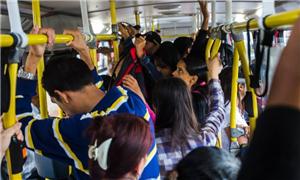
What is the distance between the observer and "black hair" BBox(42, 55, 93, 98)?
1.70 meters

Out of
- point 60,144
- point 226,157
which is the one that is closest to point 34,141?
point 60,144

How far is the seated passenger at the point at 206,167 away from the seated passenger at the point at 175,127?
586mm

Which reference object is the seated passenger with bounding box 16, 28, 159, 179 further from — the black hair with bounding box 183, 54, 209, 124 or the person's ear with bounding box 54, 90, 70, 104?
the black hair with bounding box 183, 54, 209, 124

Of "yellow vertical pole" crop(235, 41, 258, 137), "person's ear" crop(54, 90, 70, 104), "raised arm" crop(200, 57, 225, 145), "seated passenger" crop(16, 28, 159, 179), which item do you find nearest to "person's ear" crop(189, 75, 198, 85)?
"raised arm" crop(200, 57, 225, 145)

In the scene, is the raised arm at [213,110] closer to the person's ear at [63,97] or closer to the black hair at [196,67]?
the black hair at [196,67]

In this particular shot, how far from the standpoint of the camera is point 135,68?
Result: 105 inches

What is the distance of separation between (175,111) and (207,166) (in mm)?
727

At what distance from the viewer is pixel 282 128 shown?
1.72ft

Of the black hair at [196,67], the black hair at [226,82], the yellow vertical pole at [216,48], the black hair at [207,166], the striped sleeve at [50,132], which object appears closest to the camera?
the black hair at [207,166]

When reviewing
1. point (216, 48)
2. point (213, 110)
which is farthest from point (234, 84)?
point (216, 48)

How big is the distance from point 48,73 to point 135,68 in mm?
1022

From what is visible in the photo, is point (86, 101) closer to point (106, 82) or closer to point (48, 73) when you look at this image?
point (48, 73)

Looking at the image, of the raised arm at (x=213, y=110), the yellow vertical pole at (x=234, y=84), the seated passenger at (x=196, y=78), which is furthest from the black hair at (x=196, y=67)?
the yellow vertical pole at (x=234, y=84)

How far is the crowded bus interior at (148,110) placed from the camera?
0.55m
